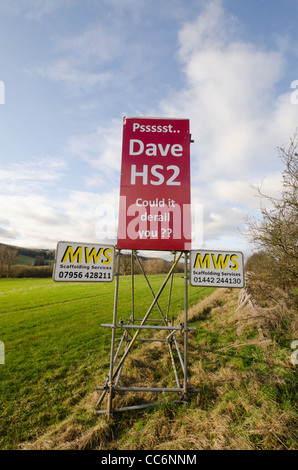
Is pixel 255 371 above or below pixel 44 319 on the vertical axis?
above

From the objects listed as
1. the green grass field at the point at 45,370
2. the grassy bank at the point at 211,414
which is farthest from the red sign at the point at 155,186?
the grassy bank at the point at 211,414

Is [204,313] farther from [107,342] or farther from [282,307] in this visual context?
[107,342]

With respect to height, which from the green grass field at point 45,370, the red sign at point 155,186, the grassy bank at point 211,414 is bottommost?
the green grass field at point 45,370

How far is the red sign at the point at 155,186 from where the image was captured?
448 cm

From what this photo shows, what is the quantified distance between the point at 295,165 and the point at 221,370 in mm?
8362

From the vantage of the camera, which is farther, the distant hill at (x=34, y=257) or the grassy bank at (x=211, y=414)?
the distant hill at (x=34, y=257)

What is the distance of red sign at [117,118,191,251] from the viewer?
4477mm

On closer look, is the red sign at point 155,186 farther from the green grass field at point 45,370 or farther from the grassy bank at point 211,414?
the grassy bank at point 211,414

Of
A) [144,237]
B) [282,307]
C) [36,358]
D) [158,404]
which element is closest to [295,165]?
[282,307]

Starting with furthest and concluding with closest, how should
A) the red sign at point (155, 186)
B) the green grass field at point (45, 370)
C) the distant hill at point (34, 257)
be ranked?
the distant hill at point (34, 257)
the red sign at point (155, 186)
the green grass field at point (45, 370)

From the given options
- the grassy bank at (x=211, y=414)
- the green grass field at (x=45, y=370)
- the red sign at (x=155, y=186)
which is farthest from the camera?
the red sign at (x=155, y=186)

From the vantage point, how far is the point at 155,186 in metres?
4.66

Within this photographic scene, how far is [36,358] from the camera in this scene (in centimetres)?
729
